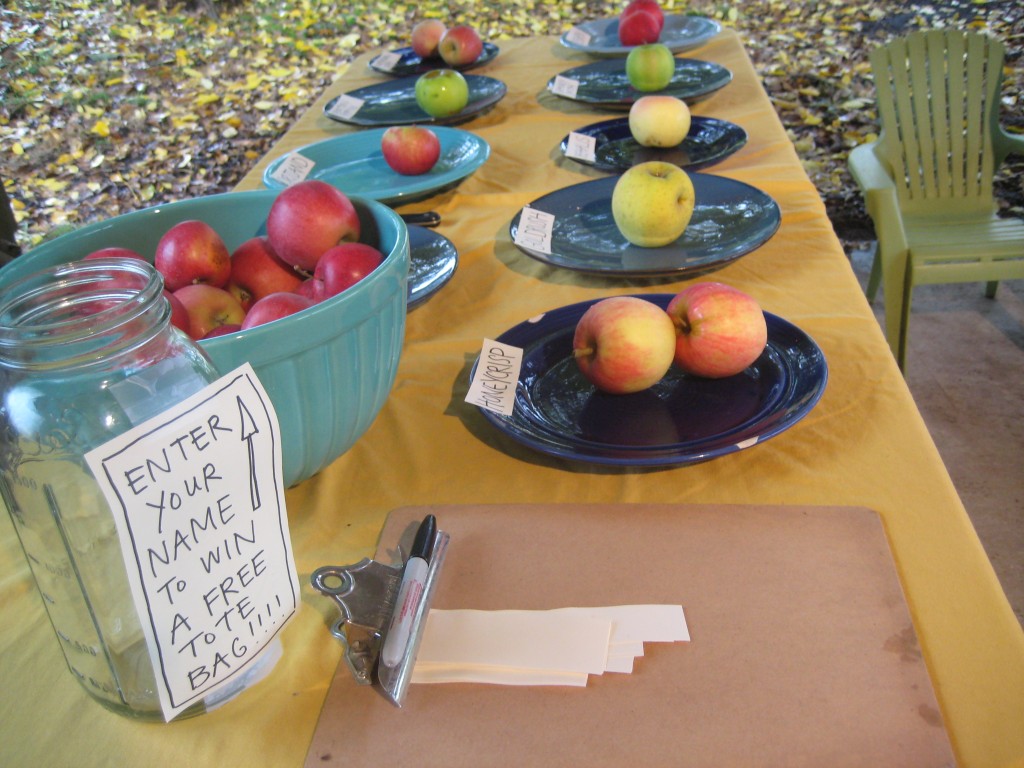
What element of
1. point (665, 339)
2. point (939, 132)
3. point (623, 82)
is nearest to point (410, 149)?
point (623, 82)

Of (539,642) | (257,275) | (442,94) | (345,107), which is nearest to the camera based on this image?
(539,642)

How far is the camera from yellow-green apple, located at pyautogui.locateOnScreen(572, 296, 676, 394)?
2.36 ft

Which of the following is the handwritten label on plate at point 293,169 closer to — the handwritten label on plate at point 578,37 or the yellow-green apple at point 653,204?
the yellow-green apple at point 653,204

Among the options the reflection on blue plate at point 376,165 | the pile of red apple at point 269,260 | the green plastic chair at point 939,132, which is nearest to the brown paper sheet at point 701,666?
the pile of red apple at point 269,260

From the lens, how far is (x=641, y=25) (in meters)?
1.84

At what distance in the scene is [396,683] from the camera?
0.49 metres

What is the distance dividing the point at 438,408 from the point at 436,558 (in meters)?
0.23

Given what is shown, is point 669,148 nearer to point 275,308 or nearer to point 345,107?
point 345,107

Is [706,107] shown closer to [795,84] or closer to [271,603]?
[271,603]

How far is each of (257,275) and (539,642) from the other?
1.52 ft

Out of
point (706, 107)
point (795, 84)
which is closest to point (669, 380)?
point (706, 107)

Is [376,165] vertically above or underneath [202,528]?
underneath

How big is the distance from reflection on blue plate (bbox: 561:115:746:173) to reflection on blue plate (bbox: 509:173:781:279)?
109mm

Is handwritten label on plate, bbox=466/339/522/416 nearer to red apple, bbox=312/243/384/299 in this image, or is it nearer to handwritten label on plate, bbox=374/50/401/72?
red apple, bbox=312/243/384/299
